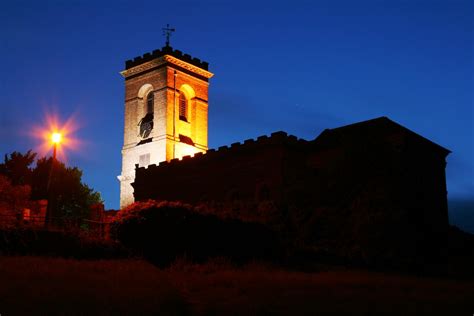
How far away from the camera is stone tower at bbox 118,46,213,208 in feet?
174

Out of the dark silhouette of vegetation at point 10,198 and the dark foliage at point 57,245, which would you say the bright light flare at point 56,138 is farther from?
the dark silhouette of vegetation at point 10,198

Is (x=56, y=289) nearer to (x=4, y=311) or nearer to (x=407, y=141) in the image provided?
(x=4, y=311)

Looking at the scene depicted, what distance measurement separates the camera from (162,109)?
176 ft

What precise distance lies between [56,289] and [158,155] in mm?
39511

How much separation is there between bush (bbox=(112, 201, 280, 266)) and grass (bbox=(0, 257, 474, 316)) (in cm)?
309

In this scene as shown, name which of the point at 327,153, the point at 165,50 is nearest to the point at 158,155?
the point at 165,50

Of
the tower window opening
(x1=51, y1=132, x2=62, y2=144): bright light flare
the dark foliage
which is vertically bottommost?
the dark foliage

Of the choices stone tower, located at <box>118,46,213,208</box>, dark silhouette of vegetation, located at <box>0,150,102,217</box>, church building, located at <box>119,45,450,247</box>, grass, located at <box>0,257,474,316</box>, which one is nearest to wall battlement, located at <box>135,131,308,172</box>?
church building, located at <box>119,45,450,247</box>

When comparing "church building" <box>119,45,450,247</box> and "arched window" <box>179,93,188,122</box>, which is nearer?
"church building" <box>119,45,450,247</box>

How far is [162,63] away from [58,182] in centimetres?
1807

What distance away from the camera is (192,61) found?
57188mm

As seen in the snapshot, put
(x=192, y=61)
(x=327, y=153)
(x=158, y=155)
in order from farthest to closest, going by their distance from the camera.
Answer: (x=192, y=61) < (x=158, y=155) < (x=327, y=153)

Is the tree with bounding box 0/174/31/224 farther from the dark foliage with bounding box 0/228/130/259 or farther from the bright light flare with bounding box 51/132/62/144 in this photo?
the dark foliage with bounding box 0/228/130/259

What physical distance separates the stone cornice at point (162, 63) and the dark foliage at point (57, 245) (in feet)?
110
